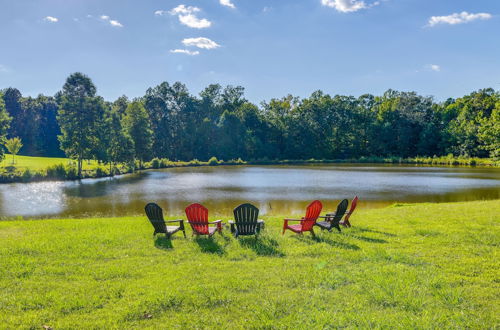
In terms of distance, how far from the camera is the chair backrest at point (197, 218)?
8312 millimetres

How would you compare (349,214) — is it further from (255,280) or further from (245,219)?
(255,280)

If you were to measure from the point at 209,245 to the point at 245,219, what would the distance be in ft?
3.60

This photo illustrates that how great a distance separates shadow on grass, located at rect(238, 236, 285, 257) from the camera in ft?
22.9

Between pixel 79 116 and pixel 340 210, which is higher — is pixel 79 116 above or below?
above

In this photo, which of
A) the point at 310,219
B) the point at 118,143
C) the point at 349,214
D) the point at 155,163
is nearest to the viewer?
the point at 310,219

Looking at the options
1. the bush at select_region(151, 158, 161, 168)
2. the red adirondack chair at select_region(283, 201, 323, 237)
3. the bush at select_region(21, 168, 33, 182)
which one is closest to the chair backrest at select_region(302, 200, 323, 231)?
the red adirondack chair at select_region(283, 201, 323, 237)

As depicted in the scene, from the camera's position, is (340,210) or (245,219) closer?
(245,219)

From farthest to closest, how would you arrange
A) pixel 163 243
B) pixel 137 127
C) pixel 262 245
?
pixel 137 127 < pixel 163 243 < pixel 262 245

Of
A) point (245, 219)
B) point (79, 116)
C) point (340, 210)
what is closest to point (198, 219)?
point (245, 219)

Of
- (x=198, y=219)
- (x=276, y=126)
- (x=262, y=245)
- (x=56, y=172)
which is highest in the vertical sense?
(x=276, y=126)

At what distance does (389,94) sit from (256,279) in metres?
94.4

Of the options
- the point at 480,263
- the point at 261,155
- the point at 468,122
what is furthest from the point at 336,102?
the point at 480,263

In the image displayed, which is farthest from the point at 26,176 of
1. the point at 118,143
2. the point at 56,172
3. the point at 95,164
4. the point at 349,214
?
the point at 349,214

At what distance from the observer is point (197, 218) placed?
8.49 meters
